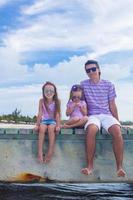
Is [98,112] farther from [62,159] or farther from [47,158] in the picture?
[47,158]

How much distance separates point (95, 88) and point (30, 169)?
170 centimetres

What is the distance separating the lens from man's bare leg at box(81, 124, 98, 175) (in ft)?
25.3

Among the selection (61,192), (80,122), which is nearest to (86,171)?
(80,122)

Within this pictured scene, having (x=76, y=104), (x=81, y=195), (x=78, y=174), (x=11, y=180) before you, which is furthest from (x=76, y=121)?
(x=81, y=195)

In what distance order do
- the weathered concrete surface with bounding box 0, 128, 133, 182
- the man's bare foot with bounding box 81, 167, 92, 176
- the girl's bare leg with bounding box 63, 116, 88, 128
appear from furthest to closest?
the weathered concrete surface with bounding box 0, 128, 133, 182 → the girl's bare leg with bounding box 63, 116, 88, 128 → the man's bare foot with bounding box 81, 167, 92, 176

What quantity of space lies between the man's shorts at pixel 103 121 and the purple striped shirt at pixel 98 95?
0.17 m

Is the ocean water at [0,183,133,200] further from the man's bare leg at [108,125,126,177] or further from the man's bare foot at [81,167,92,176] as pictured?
the man's bare leg at [108,125,126,177]

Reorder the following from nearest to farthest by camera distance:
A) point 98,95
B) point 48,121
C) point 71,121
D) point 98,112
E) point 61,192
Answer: point 48,121 < point 71,121 < point 98,112 < point 98,95 < point 61,192

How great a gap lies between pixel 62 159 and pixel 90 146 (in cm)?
59

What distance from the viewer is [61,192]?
9883 mm

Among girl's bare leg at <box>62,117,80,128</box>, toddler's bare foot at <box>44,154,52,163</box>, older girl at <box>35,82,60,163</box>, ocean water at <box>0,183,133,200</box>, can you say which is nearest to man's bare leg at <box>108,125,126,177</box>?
girl's bare leg at <box>62,117,80,128</box>

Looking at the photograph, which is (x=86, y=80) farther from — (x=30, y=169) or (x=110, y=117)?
(x=30, y=169)

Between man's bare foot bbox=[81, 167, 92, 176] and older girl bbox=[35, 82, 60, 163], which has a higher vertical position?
older girl bbox=[35, 82, 60, 163]

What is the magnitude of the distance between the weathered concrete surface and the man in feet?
0.72
